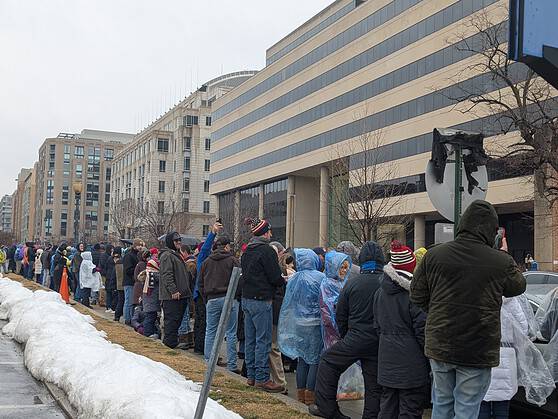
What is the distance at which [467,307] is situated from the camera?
4465 millimetres

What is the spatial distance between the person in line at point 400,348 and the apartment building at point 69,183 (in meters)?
149

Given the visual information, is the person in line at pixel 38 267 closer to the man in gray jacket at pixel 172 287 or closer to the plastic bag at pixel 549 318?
the man in gray jacket at pixel 172 287

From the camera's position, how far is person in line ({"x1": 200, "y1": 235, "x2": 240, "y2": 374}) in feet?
30.8

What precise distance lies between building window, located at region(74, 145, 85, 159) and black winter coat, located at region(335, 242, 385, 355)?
160m

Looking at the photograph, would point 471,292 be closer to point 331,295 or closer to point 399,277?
point 399,277

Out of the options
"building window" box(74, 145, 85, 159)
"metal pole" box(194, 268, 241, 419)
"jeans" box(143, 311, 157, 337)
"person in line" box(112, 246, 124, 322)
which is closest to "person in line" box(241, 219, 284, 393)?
"metal pole" box(194, 268, 241, 419)

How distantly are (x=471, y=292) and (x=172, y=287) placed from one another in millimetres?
6751

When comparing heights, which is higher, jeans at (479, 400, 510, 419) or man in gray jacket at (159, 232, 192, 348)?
→ man in gray jacket at (159, 232, 192, 348)

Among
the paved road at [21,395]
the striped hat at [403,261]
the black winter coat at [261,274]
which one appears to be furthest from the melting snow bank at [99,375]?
the striped hat at [403,261]

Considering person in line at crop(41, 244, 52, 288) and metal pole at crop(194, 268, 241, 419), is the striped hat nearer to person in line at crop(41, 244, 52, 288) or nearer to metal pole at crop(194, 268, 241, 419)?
metal pole at crop(194, 268, 241, 419)

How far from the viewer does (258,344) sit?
8172mm

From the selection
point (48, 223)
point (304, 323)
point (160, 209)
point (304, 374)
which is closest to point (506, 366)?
point (304, 323)

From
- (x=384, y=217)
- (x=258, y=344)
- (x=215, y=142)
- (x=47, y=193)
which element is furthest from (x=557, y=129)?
(x=47, y=193)

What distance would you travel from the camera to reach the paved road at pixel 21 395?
673cm
